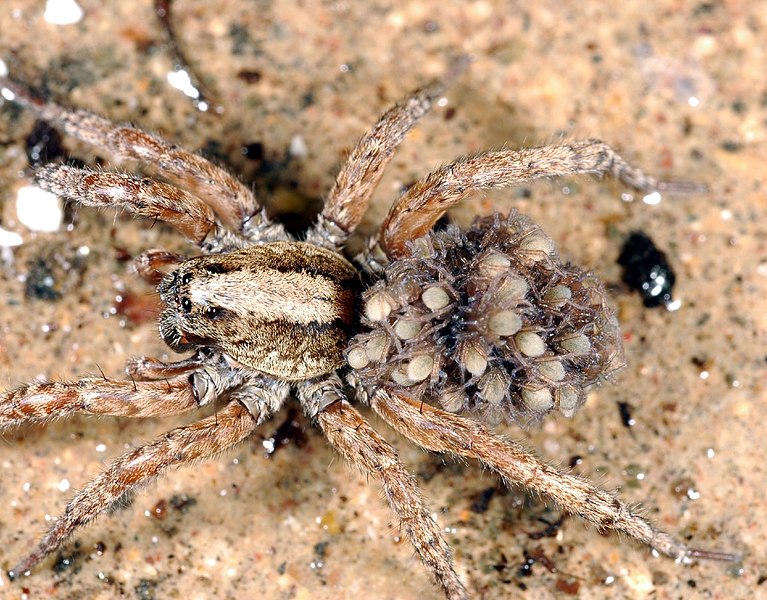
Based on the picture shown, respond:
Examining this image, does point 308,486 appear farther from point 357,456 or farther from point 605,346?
point 605,346

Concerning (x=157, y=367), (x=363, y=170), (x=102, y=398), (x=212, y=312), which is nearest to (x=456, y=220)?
(x=363, y=170)

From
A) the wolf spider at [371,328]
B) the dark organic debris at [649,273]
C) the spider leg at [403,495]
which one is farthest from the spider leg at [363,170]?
the dark organic debris at [649,273]

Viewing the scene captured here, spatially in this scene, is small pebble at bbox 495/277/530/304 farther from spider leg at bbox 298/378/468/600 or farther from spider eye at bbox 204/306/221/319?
spider eye at bbox 204/306/221/319

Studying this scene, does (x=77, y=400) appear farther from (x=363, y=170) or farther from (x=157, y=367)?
(x=363, y=170)

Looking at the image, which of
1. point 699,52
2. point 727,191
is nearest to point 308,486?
point 727,191

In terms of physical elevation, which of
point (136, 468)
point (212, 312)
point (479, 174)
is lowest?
point (136, 468)

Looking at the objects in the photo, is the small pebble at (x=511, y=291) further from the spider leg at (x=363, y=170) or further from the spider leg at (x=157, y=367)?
the spider leg at (x=157, y=367)
